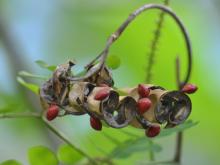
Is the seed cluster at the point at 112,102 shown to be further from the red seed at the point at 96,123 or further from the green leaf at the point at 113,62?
the green leaf at the point at 113,62

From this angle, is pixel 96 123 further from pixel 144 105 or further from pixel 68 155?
pixel 68 155

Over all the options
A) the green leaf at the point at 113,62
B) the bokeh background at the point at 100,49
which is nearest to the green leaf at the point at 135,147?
the green leaf at the point at 113,62

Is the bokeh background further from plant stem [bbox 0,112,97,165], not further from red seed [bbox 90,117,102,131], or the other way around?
red seed [bbox 90,117,102,131]

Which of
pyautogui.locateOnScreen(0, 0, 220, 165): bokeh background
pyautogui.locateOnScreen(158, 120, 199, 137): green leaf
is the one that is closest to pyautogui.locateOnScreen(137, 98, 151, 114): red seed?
pyautogui.locateOnScreen(158, 120, 199, 137): green leaf

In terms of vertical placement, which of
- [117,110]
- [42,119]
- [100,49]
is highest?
[117,110]

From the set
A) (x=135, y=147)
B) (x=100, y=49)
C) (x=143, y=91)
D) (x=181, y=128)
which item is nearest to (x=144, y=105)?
(x=143, y=91)
